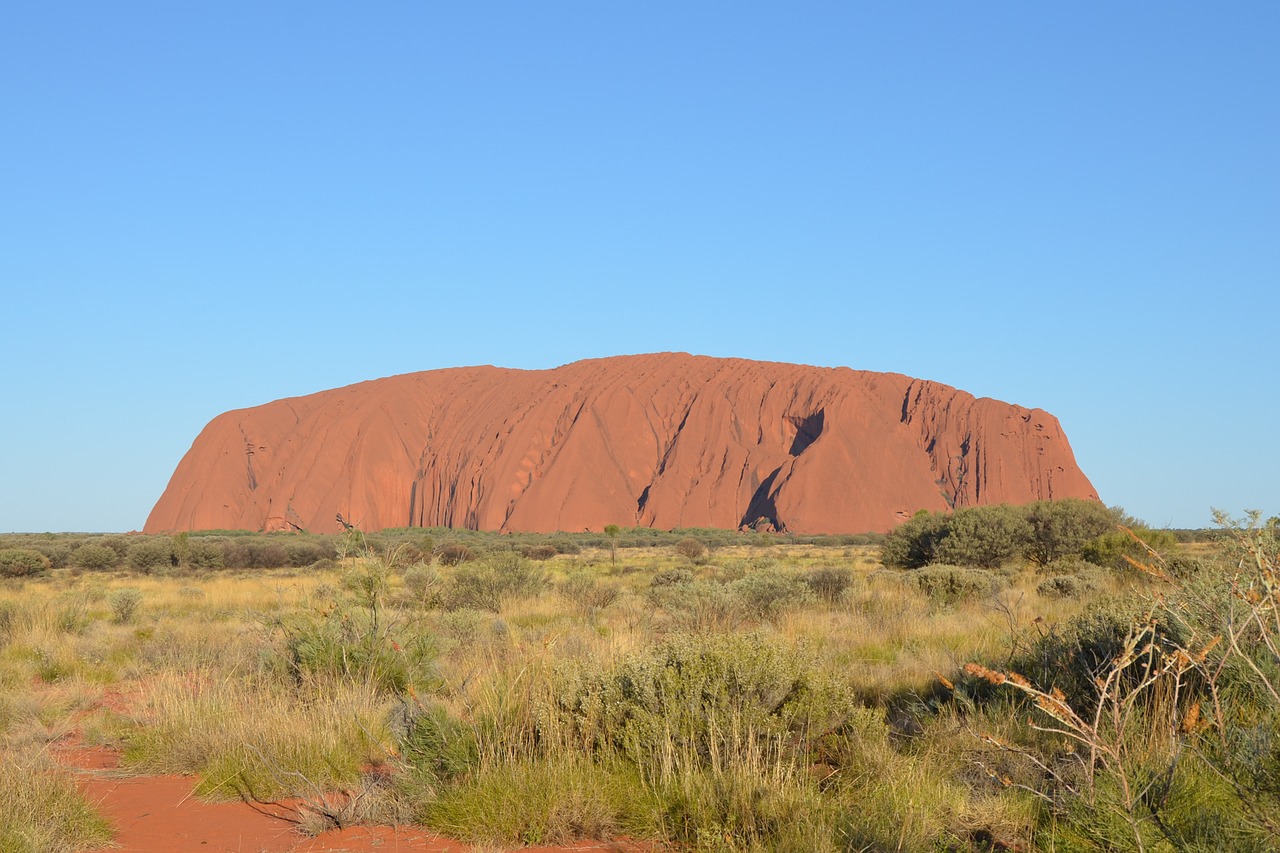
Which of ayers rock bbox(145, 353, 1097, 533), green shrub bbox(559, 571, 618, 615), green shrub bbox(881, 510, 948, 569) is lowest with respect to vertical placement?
green shrub bbox(559, 571, 618, 615)

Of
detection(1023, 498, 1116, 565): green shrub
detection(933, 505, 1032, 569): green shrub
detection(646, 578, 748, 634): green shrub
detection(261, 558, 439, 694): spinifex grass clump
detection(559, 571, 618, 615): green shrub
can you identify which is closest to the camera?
detection(261, 558, 439, 694): spinifex grass clump

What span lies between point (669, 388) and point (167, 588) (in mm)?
67856

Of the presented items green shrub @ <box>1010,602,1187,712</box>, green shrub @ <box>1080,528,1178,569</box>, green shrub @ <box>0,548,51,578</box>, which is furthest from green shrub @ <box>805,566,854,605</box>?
green shrub @ <box>0,548,51,578</box>

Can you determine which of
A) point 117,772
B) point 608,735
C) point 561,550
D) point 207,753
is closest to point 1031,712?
point 608,735

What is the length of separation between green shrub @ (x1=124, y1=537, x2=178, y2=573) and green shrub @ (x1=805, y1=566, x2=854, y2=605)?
22545mm

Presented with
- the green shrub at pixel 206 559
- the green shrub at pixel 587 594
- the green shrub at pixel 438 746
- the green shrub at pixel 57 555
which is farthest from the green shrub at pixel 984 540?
the green shrub at pixel 57 555

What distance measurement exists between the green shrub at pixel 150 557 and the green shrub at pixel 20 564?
8.40ft

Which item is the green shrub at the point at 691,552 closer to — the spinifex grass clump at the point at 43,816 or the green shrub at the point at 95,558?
the green shrub at the point at 95,558

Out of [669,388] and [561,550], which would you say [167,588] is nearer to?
[561,550]

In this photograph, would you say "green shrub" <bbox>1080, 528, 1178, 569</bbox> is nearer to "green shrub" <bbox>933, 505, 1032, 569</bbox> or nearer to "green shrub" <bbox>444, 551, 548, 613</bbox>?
"green shrub" <bbox>933, 505, 1032, 569</bbox>

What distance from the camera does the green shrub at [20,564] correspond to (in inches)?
1059

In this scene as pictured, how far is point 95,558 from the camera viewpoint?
31.3 m

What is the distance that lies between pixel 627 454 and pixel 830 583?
6572 cm

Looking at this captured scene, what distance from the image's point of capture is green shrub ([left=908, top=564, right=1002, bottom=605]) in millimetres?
13805
